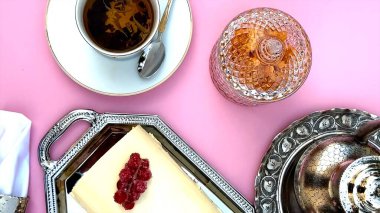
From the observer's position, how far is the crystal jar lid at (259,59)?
81 centimetres

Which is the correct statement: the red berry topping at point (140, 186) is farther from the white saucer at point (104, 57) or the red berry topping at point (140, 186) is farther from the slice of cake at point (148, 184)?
the white saucer at point (104, 57)

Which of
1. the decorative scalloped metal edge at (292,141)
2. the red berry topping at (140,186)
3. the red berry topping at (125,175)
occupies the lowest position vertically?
the decorative scalloped metal edge at (292,141)

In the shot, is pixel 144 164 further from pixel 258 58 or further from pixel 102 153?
pixel 258 58

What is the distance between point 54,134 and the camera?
2.71 ft

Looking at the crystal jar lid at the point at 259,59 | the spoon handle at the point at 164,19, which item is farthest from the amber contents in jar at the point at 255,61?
the spoon handle at the point at 164,19

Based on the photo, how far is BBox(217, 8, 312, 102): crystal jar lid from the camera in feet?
2.65

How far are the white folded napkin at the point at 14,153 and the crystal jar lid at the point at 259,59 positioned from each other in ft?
1.00

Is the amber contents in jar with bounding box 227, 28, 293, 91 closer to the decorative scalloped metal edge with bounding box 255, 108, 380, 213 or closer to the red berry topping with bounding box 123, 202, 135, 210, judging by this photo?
the decorative scalloped metal edge with bounding box 255, 108, 380, 213

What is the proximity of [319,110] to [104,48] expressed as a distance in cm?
35

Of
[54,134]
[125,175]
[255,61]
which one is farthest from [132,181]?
[255,61]

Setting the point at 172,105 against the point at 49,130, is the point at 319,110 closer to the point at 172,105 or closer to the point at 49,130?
the point at 172,105

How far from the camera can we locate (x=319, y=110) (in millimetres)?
895

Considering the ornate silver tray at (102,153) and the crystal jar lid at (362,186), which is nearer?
the crystal jar lid at (362,186)

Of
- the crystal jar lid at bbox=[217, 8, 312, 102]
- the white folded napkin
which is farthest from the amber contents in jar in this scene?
the white folded napkin
